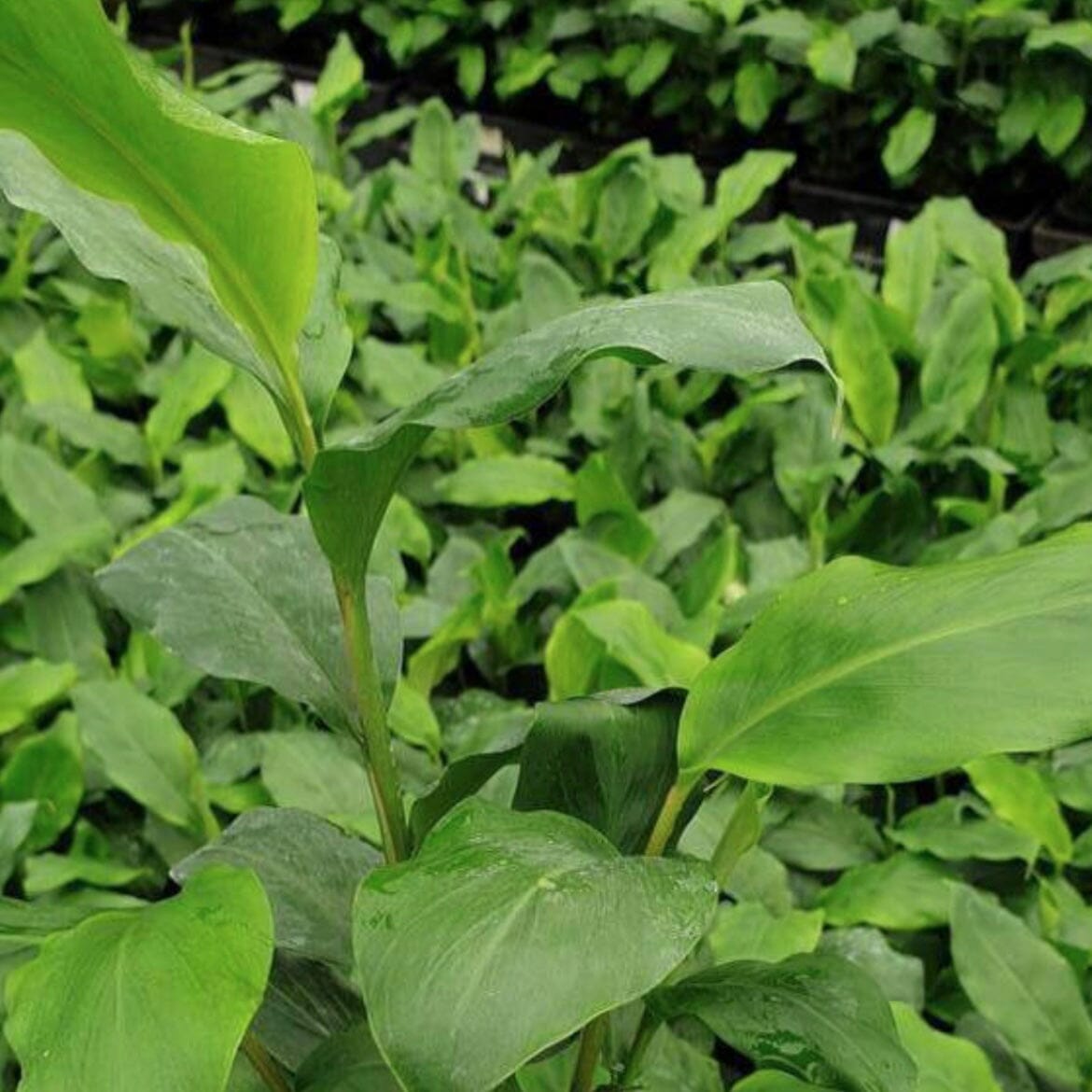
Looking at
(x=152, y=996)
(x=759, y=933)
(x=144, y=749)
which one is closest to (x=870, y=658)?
(x=152, y=996)

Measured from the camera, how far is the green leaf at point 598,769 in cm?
64

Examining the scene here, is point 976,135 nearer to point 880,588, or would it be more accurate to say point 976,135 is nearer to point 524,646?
point 524,646

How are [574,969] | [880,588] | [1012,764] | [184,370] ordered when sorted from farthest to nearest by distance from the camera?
1. [184,370]
2. [1012,764]
3. [880,588]
4. [574,969]

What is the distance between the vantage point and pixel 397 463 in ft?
1.69

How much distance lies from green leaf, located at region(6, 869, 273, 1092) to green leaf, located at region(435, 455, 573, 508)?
29.4 inches

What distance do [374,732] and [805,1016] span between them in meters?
0.21

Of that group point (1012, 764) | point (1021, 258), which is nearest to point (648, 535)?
point (1012, 764)

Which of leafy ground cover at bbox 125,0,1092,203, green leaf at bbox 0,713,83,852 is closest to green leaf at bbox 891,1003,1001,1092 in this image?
green leaf at bbox 0,713,83,852

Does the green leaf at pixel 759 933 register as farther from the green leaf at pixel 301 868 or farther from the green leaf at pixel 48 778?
the green leaf at pixel 48 778

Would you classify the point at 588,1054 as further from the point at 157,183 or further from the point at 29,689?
the point at 29,689

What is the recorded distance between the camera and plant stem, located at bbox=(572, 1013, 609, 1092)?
634 millimetres

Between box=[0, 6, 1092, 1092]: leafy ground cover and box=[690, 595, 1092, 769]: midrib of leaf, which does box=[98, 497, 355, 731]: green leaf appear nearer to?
box=[0, 6, 1092, 1092]: leafy ground cover

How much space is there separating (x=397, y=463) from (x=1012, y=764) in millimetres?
644

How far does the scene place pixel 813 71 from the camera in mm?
2168
